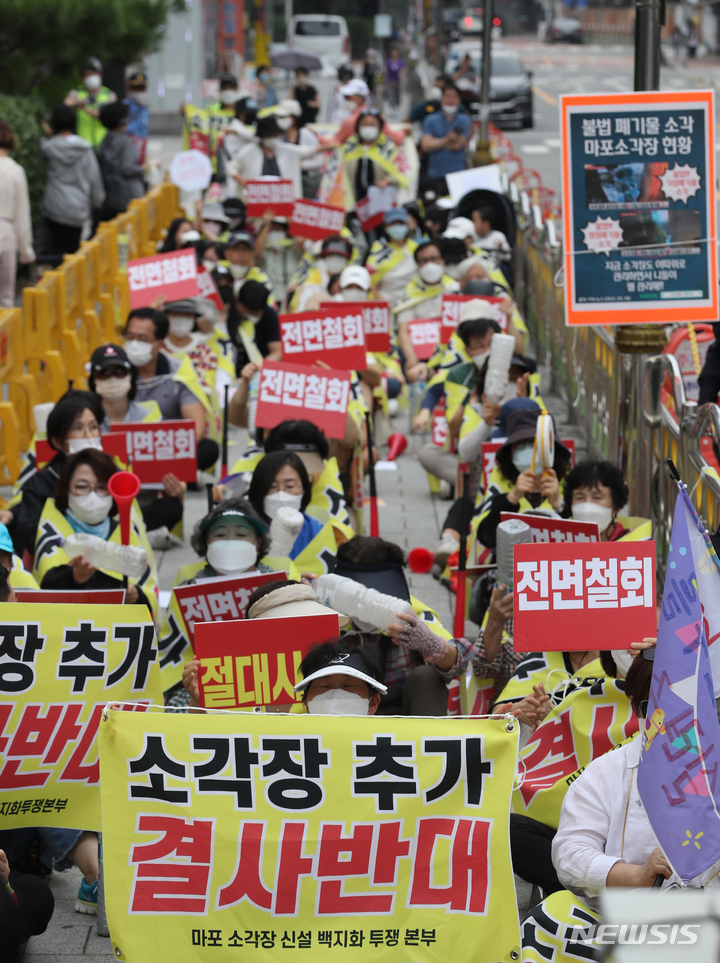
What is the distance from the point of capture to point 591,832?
3.50m

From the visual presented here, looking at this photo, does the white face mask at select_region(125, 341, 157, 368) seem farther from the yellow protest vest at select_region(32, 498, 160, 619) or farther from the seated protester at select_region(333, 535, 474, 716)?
the seated protester at select_region(333, 535, 474, 716)

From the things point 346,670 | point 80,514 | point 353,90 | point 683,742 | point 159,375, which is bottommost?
point 159,375

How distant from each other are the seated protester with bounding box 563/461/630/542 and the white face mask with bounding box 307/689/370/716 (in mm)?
2024

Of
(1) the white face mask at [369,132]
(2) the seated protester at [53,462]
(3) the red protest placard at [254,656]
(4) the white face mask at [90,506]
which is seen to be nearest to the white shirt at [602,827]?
(3) the red protest placard at [254,656]

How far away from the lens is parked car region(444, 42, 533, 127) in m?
33.5

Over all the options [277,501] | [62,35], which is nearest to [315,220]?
[62,35]

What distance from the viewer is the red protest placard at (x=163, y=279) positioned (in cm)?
1015

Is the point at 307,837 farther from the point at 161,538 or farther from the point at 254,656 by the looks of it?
the point at 161,538

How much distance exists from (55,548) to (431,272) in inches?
254

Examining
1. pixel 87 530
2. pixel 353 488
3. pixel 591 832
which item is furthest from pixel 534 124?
pixel 591 832

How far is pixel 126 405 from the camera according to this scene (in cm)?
810

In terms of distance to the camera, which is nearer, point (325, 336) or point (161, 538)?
point (161, 538)

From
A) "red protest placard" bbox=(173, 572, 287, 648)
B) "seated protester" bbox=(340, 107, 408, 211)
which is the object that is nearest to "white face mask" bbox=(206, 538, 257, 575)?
"red protest placard" bbox=(173, 572, 287, 648)

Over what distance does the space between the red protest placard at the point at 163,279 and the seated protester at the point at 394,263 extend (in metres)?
2.72
